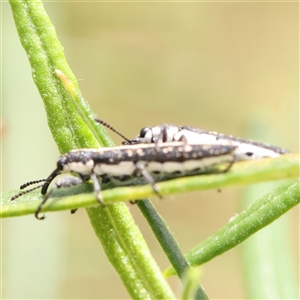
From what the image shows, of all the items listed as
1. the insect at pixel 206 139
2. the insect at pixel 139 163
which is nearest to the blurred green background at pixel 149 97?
the insect at pixel 206 139

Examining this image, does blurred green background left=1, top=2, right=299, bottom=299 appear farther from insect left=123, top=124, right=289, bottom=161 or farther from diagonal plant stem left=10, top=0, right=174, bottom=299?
diagonal plant stem left=10, top=0, right=174, bottom=299

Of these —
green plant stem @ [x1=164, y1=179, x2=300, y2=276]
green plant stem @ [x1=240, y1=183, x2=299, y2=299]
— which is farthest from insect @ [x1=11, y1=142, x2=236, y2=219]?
green plant stem @ [x1=240, y1=183, x2=299, y2=299]

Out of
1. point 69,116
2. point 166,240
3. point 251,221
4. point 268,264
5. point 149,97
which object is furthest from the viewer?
point 149,97

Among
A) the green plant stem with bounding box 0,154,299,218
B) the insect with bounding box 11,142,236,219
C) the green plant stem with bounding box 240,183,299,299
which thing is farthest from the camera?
the green plant stem with bounding box 240,183,299,299

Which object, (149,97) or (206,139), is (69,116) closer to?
(206,139)

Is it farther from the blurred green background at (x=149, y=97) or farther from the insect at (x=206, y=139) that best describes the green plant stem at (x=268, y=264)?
the blurred green background at (x=149, y=97)

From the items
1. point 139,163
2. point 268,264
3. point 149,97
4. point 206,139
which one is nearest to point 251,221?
point 206,139
